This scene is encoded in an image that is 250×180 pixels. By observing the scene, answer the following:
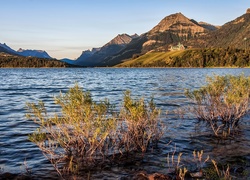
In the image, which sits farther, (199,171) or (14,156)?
(14,156)

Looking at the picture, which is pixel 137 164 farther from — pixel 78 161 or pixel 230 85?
pixel 230 85

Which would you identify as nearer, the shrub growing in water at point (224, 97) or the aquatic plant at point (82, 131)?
the aquatic plant at point (82, 131)

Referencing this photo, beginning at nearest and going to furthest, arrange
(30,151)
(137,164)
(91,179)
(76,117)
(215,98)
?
(91,179) → (76,117) → (137,164) → (30,151) → (215,98)

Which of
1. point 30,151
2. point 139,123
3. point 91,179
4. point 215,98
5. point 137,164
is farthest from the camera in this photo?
point 215,98

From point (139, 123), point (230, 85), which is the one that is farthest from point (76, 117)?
point (230, 85)

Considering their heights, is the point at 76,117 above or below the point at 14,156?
above

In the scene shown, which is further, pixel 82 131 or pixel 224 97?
pixel 224 97

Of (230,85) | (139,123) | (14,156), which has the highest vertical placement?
(230,85)

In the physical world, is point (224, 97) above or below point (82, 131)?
above

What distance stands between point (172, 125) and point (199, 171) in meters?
10.6

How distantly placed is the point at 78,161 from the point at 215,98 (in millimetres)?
12395

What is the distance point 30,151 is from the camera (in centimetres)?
1578

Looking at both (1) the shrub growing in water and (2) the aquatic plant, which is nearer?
(2) the aquatic plant

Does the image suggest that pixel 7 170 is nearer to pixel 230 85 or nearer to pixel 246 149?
pixel 246 149
